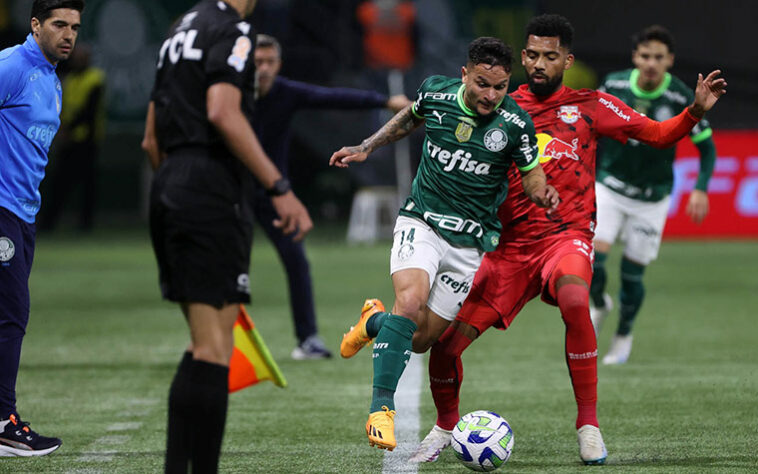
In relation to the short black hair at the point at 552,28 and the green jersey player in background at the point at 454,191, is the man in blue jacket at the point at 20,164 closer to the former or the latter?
the green jersey player in background at the point at 454,191

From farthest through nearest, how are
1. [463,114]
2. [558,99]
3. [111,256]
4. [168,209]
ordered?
[111,256], [558,99], [463,114], [168,209]

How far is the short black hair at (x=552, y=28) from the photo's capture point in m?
6.14

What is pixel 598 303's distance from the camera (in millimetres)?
9391

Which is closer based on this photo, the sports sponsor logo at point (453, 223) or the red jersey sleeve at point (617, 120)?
the sports sponsor logo at point (453, 223)

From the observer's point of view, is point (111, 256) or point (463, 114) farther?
point (111, 256)

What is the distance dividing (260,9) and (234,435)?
1601cm

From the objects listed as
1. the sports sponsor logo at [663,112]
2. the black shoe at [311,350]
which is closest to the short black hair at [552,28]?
the sports sponsor logo at [663,112]

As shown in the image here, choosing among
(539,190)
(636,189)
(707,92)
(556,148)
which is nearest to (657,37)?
(636,189)

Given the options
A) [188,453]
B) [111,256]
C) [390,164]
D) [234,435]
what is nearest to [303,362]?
[234,435]

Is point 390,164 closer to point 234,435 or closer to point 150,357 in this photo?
point 150,357

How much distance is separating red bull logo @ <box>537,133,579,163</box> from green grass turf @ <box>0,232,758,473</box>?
1.44 m

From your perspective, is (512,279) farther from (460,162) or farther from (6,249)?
(6,249)

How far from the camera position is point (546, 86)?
628 cm


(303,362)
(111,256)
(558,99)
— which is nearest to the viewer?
(558,99)
